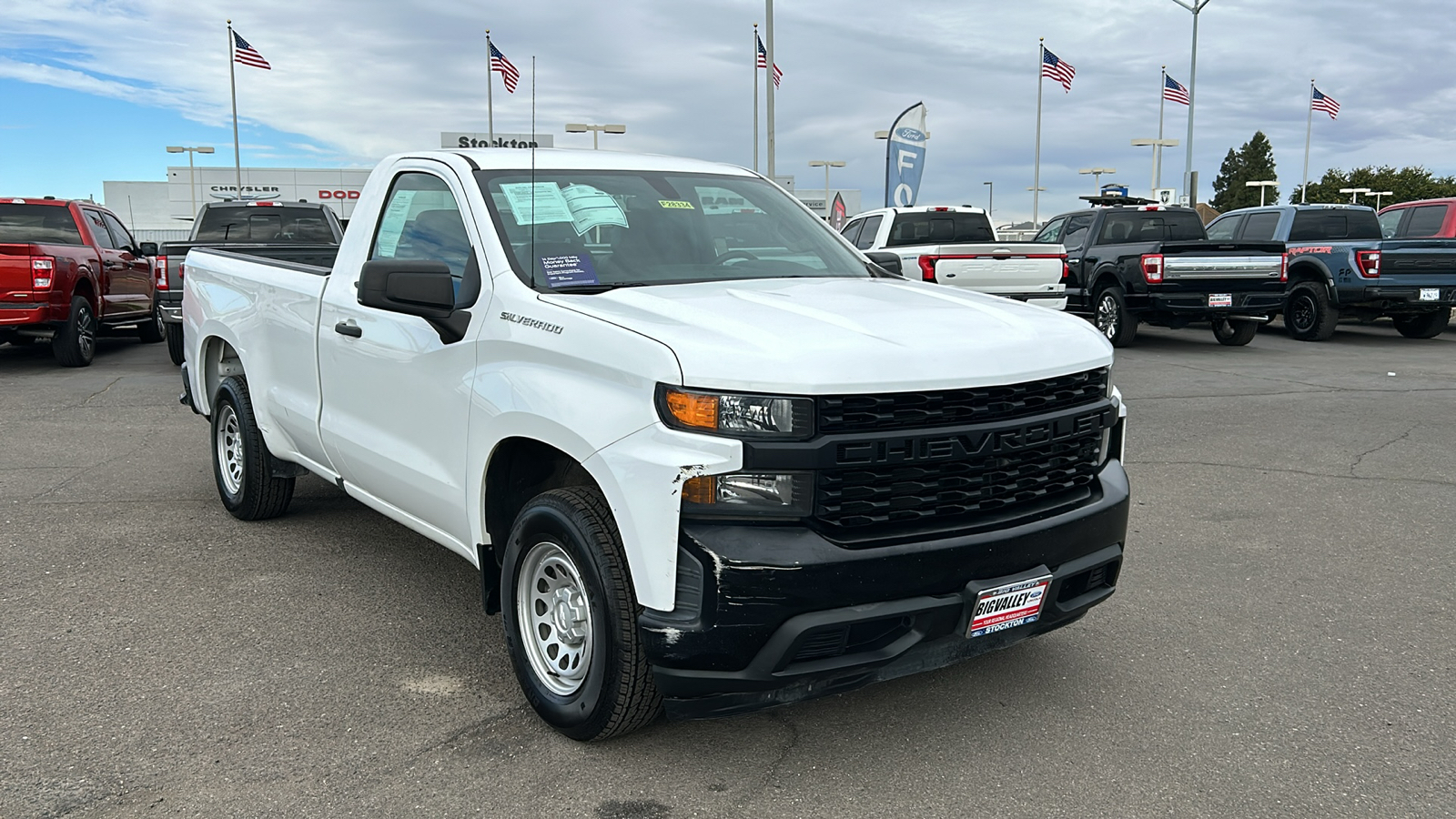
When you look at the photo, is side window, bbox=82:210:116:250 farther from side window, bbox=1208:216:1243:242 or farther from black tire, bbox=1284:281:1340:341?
black tire, bbox=1284:281:1340:341

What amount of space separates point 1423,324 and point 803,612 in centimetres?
1703

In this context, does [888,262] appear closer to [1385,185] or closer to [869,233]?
[869,233]

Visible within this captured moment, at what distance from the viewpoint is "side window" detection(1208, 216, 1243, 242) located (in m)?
17.6

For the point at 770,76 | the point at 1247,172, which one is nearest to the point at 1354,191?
the point at 770,76

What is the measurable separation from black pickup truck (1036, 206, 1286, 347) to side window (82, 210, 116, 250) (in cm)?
1303

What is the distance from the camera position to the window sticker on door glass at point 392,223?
4.66m

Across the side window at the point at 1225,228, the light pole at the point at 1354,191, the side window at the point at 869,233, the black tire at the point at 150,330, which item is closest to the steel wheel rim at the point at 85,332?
the black tire at the point at 150,330

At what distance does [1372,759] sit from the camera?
3408 mm

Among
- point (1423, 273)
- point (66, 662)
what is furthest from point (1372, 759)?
point (1423, 273)

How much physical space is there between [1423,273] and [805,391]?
1531 centimetres

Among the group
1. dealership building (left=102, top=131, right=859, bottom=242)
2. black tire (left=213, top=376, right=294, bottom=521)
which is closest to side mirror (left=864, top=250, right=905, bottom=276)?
black tire (left=213, top=376, right=294, bottom=521)

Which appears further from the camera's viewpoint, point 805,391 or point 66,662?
point 66,662

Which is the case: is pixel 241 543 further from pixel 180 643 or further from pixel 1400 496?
pixel 1400 496

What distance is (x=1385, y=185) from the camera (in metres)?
69.6
